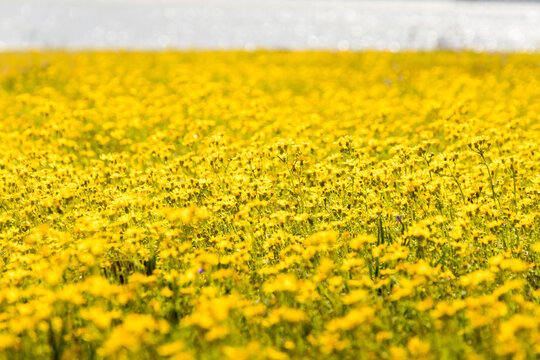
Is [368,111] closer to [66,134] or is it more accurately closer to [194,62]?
[66,134]

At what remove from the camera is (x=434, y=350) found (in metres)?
3.56

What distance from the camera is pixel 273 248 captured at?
5234 millimetres

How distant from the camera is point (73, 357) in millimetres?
3809

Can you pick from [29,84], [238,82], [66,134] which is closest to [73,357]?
[66,134]

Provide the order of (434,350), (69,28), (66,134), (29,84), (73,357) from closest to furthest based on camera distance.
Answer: (434,350), (73,357), (66,134), (29,84), (69,28)

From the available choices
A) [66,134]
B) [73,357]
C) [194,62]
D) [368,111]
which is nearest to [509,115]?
[368,111]

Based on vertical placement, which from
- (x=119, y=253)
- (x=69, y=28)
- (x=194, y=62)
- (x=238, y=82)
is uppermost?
(x=69, y=28)

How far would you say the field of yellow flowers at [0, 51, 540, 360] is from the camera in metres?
3.65

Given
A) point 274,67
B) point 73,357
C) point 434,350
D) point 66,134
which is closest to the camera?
point 434,350

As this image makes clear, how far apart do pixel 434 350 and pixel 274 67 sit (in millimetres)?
13098

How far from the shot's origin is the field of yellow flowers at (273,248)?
3.65 meters

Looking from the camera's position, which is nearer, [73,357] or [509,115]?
[73,357]

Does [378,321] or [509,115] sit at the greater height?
[509,115]

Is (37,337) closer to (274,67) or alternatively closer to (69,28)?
(274,67)
